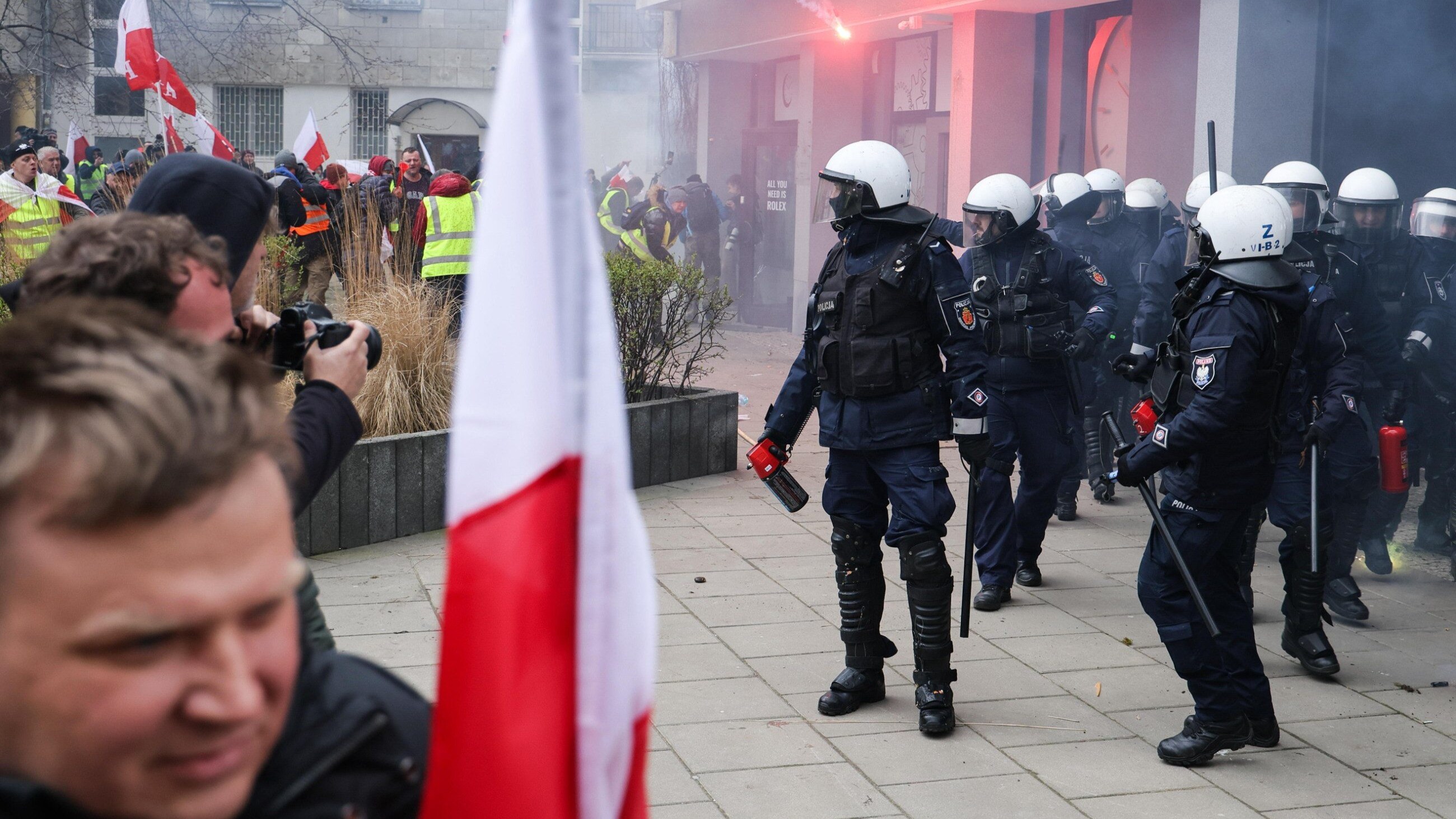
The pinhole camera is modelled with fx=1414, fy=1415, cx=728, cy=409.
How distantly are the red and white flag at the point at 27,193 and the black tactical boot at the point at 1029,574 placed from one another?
6967mm

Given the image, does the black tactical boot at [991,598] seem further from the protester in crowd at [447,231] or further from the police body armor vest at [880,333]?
the protester in crowd at [447,231]

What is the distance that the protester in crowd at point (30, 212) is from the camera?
837cm

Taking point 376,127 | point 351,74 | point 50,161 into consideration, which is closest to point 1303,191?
point 50,161

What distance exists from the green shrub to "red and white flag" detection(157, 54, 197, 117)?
6.08 meters

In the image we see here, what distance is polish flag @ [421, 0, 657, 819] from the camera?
1200 millimetres

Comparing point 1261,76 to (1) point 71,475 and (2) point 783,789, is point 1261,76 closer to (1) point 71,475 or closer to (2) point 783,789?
(2) point 783,789

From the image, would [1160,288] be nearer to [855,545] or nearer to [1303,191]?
[1303,191]

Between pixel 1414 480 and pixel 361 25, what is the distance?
39.0m

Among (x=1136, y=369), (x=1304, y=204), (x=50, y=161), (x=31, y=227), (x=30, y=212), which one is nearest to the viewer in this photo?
(x=1136, y=369)

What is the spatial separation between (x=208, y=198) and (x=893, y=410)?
10.2 feet

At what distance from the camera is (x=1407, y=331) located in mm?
7410

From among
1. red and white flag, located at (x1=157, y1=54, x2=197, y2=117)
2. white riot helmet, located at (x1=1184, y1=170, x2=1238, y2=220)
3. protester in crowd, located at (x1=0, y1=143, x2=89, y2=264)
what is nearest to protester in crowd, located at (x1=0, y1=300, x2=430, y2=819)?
protester in crowd, located at (x1=0, y1=143, x2=89, y2=264)

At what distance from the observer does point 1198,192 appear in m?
8.57

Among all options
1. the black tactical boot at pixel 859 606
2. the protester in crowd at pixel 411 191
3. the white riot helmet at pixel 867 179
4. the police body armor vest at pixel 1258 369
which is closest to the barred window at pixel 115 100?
the protester in crowd at pixel 411 191
